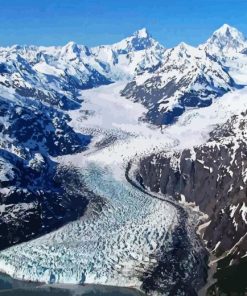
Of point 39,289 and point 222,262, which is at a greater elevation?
point 222,262

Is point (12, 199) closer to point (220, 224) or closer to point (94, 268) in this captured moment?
point (94, 268)

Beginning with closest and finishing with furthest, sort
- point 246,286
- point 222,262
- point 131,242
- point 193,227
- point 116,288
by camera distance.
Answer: point 246,286
point 116,288
point 222,262
point 131,242
point 193,227

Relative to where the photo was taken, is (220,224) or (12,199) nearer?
(220,224)

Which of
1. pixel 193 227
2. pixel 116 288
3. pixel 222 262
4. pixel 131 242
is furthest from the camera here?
pixel 193 227

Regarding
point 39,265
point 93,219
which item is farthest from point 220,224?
point 39,265

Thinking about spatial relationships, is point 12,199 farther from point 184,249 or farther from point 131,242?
point 184,249

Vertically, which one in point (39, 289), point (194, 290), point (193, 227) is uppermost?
point (193, 227)
